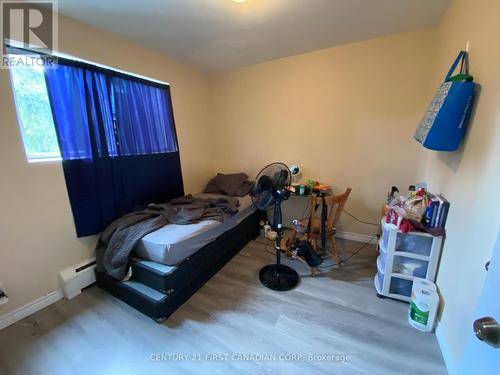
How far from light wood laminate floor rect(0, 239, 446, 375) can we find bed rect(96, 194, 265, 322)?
10cm

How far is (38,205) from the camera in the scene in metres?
1.73

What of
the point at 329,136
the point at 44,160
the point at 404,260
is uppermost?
the point at 329,136

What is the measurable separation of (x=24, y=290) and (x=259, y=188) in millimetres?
2056

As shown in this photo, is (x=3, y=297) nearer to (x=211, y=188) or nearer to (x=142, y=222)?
(x=142, y=222)

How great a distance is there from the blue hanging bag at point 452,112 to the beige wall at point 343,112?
952mm

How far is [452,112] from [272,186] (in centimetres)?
128

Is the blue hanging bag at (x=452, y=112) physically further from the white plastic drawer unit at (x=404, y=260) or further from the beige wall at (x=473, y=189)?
the white plastic drawer unit at (x=404, y=260)

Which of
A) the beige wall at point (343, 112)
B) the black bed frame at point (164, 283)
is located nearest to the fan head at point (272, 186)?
the black bed frame at point (164, 283)

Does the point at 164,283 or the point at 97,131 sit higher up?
the point at 97,131

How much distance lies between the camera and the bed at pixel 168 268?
5.48 feet

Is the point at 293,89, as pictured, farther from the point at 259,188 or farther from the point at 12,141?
the point at 12,141

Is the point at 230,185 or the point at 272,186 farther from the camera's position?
the point at 230,185

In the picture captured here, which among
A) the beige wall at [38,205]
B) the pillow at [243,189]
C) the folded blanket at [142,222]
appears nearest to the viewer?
the beige wall at [38,205]

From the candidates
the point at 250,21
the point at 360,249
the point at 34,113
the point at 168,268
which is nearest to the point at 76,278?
the point at 168,268
